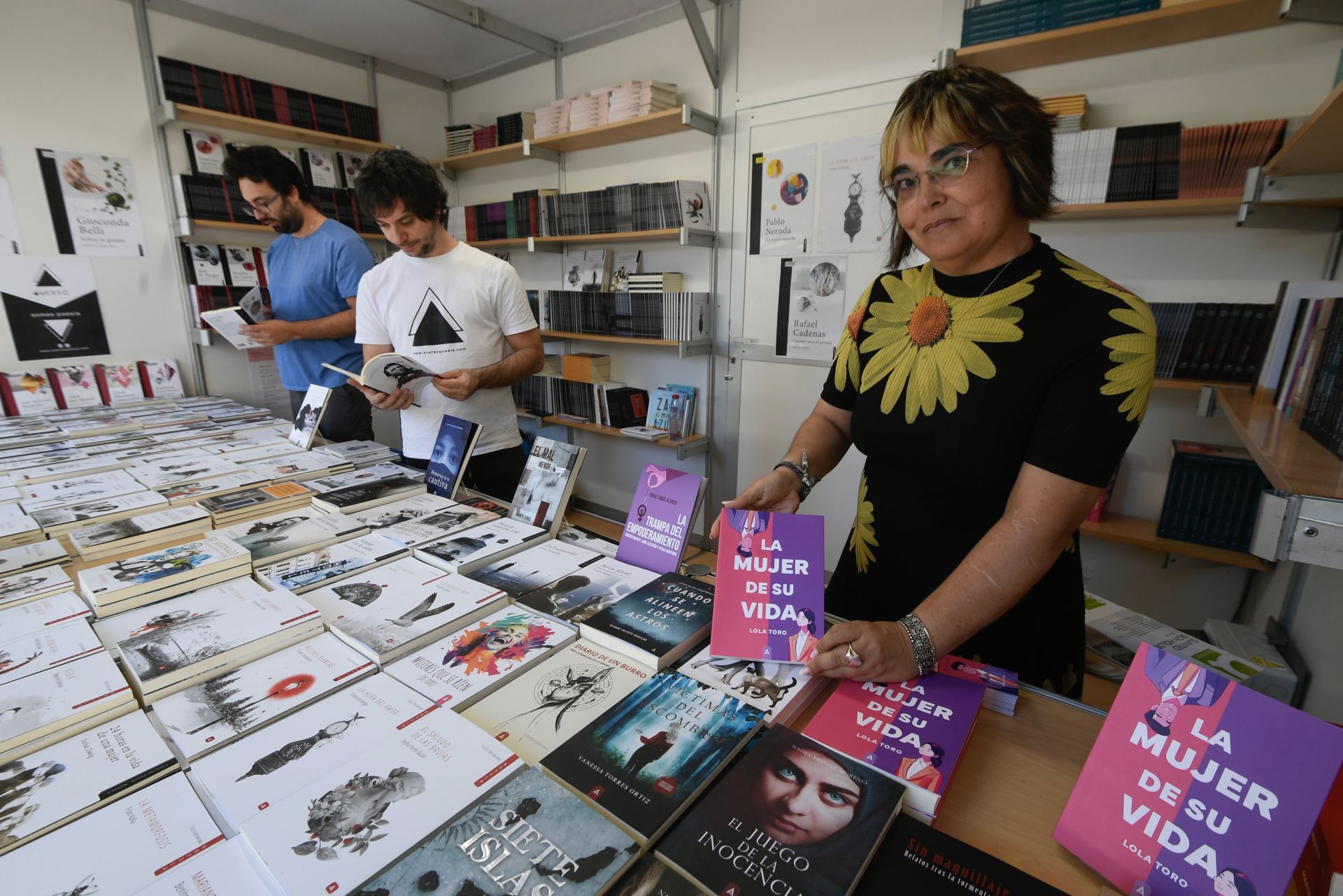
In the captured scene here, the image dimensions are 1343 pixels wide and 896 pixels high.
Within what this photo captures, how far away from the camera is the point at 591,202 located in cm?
359

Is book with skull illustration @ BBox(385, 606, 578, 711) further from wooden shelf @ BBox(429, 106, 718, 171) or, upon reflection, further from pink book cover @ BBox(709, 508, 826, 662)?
wooden shelf @ BBox(429, 106, 718, 171)

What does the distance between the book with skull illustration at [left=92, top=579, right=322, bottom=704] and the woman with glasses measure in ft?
2.54

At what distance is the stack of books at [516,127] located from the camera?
377 cm

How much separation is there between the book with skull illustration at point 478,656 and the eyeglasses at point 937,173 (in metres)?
0.90

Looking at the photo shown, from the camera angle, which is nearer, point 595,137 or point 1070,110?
point 1070,110

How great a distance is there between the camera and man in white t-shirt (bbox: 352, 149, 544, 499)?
187 centimetres

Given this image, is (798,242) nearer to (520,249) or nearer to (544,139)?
(544,139)

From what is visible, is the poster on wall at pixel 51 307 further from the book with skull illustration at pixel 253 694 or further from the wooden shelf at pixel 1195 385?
the wooden shelf at pixel 1195 385

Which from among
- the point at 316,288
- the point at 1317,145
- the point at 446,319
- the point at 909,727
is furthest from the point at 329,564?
the point at 1317,145

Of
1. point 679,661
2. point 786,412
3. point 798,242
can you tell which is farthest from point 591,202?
point 679,661

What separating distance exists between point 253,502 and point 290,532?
24cm

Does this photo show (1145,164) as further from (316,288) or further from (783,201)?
(316,288)

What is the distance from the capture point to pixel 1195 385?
2025 millimetres

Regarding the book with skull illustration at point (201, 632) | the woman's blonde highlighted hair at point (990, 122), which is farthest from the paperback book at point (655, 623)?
the woman's blonde highlighted hair at point (990, 122)
